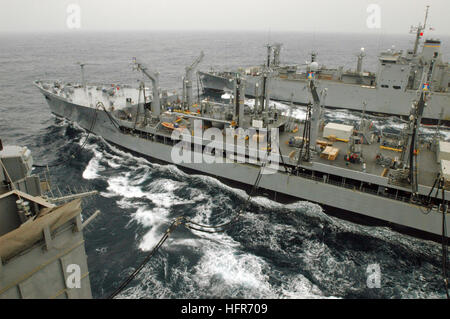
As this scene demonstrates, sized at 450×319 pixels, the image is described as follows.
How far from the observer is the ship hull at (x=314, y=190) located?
18.3 metres

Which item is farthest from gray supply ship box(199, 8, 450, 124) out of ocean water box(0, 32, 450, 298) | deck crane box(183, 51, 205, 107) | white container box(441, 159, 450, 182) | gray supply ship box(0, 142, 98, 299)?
gray supply ship box(0, 142, 98, 299)

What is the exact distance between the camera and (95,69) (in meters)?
74.3

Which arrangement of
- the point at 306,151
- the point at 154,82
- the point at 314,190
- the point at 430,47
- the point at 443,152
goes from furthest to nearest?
the point at 430,47, the point at 154,82, the point at 306,151, the point at 314,190, the point at 443,152

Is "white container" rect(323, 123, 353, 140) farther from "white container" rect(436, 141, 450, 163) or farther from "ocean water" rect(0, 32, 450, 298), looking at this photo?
"ocean water" rect(0, 32, 450, 298)

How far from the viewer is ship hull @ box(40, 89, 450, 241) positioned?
59.9 ft

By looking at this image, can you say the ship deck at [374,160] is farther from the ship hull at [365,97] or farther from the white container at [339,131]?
the ship hull at [365,97]

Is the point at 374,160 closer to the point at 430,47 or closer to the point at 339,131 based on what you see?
the point at 339,131

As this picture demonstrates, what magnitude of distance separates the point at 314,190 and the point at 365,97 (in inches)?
1119

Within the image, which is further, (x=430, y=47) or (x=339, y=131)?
(x=430, y=47)

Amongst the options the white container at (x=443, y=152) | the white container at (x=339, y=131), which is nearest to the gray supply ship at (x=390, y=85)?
the white container at (x=339, y=131)

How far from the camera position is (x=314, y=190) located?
821 inches

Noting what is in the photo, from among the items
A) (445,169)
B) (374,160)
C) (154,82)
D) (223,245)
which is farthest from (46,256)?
(154,82)

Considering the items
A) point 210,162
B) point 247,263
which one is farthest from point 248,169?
point 247,263

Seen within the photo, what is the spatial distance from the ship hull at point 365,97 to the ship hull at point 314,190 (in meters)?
15.5
